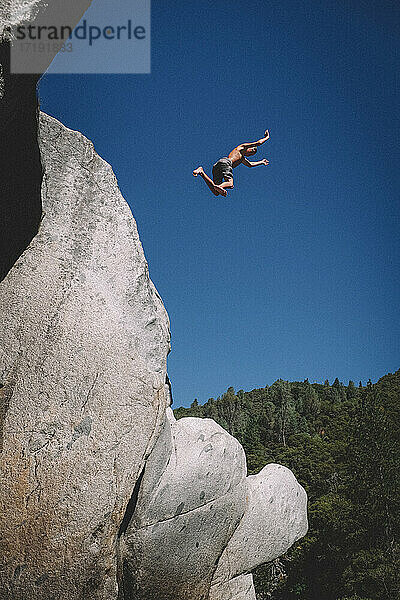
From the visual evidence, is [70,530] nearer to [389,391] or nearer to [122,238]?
[122,238]

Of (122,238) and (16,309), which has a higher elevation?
(122,238)

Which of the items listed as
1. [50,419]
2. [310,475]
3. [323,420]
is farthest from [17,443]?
[323,420]

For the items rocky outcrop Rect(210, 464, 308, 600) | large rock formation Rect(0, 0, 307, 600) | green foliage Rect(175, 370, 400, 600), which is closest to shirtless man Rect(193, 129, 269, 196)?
large rock formation Rect(0, 0, 307, 600)

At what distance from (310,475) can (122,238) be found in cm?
3597

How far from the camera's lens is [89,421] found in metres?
3.97

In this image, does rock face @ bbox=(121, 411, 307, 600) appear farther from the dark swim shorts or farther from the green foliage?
the green foliage

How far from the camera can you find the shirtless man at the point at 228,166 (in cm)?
612


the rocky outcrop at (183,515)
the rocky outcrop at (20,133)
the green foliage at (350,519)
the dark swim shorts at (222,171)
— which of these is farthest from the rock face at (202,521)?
the green foliage at (350,519)

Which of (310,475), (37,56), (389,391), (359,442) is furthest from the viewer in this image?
(389,391)

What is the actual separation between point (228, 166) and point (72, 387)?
11.3 feet

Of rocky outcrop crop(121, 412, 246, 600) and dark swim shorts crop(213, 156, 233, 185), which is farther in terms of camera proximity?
dark swim shorts crop(213, 156, 233, 185)

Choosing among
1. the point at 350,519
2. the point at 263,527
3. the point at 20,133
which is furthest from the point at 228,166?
the point at 350,519

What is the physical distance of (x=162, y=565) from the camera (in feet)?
13.9

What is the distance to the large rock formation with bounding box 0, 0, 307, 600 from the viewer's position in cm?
373
